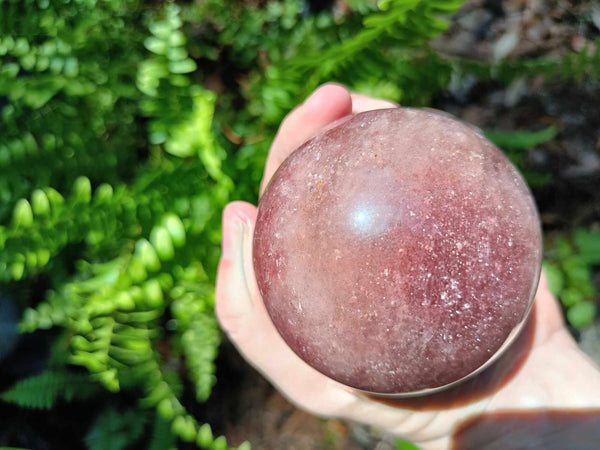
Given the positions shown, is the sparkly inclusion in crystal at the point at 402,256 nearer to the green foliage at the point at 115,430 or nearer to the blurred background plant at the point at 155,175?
the blurred background plant at the point at 155,175

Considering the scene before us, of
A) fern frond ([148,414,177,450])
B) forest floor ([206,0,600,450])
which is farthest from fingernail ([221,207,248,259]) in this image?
forest floor ([206,0,600,450])

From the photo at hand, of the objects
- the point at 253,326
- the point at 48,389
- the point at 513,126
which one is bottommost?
the point at 48,389

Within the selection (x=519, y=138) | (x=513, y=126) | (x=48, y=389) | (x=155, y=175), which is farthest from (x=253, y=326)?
(x=513, y=126)

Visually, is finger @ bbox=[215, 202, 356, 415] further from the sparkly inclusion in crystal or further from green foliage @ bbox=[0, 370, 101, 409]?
green foliage @ bbox=[0, 370, 101, 409]

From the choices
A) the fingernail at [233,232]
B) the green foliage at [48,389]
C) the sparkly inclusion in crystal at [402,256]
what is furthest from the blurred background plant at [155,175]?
the sparkly inclusion in crystal at [402,256]

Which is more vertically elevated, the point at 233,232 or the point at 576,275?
the point at 233,232

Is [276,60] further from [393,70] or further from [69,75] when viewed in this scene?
[69,75]

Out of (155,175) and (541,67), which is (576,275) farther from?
(155,175)
